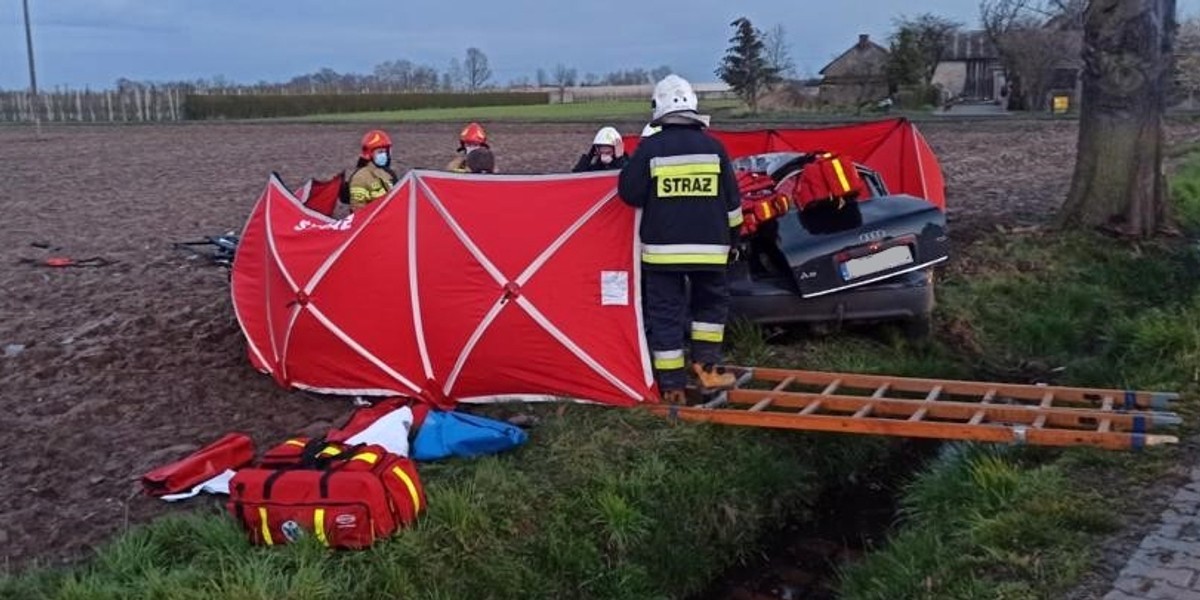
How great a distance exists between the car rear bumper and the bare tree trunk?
4.82m

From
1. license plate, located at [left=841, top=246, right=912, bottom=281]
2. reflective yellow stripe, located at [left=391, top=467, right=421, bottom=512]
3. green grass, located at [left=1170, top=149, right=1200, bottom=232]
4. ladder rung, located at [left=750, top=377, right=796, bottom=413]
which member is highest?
license plate, located at [left=841, top=246, right=912, bottom=281]

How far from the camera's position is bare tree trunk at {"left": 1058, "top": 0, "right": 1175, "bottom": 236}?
11719 millimetres

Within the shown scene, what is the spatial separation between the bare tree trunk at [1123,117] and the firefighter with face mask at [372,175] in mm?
6774

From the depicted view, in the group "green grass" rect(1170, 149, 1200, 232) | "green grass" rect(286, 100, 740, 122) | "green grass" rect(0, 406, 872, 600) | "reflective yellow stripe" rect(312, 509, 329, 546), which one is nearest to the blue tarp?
"green grass" rect(0, 406, 872, 600)

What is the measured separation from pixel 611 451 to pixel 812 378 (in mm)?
1709

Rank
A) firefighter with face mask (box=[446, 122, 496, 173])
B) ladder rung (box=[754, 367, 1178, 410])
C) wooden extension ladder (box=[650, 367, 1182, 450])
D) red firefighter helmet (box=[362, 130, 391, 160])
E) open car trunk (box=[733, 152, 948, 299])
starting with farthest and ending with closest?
firefighter with face mask (box=[446, 122, 496, 173]) → red firefighter helmet (box=[362, 130, 391, 160]) → open car trunk (box=[733, 152, 948, 299]) → ladder rung (box=[754, 367, 1178, 410]) → wooden extension ladder (box=[650, 367, 1182, 450])

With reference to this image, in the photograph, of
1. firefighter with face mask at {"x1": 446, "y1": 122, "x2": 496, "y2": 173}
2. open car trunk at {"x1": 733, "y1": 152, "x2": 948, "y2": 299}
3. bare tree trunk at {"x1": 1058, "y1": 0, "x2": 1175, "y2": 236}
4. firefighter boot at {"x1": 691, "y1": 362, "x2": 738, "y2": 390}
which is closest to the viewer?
firefighter boot at {"x1": 691, "y1": 362, "x2": 738, "y2": 390}

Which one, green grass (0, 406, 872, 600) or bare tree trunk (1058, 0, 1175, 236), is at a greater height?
bare tree trunk (1058, 0, 1175, 236)

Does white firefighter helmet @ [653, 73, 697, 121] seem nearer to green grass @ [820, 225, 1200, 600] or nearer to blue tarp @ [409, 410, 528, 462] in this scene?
blue tarp @ [409, 410, 528, 462]

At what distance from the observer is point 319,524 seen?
5.15 meters

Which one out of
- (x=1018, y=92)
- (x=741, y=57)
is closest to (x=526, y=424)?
(x=1018, y=92)

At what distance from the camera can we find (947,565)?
5.26 m

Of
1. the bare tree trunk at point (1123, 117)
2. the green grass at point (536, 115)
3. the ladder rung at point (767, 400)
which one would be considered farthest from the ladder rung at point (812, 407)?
the green grass at point (536, 115)

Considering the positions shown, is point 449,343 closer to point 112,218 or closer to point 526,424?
point 526,424
